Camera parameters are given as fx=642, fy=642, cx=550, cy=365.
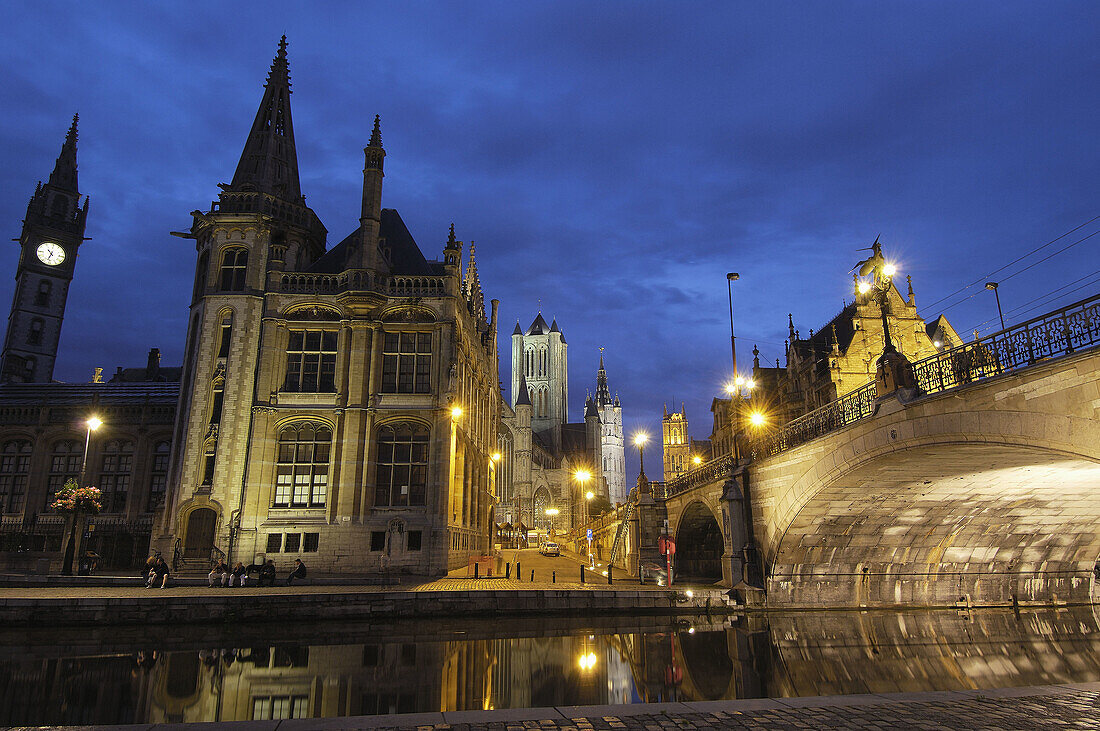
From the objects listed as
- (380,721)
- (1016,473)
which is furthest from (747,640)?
(380,721)

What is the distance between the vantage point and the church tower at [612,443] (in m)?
167

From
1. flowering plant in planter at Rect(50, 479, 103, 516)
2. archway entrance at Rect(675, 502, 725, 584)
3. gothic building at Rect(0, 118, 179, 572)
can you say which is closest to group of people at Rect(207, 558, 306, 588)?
flowering plant in planter at Rect(50, 479, 103, 516)

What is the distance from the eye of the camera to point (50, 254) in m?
64.0

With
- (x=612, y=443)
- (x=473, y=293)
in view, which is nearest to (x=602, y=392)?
(x=612, y=443)

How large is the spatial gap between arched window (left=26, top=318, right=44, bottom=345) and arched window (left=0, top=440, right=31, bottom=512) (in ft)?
89.4

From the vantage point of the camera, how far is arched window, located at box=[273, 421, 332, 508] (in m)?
32.7

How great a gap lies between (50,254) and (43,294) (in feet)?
13.6

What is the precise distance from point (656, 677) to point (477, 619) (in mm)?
9967

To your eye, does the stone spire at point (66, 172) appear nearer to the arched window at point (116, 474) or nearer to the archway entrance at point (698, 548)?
the arched window at point (116, 474)

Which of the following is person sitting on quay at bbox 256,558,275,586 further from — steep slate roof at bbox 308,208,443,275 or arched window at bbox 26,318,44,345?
arched window at bbox 26,318,44,345

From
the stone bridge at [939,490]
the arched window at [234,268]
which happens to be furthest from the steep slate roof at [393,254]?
the stone bridge at [939,490]

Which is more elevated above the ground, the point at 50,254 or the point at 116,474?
the point at 50,254

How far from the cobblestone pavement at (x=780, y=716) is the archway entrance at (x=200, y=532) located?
27.2 metres

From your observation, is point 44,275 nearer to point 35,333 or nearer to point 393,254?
point 35,333
